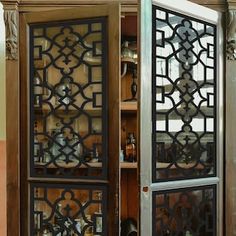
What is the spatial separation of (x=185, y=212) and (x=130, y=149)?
1.80 ft

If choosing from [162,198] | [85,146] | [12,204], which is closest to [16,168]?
[12,204]

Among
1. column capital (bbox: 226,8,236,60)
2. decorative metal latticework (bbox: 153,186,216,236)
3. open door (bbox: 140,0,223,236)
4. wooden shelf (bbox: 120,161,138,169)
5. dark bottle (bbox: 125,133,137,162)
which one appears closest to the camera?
open door (bbox: 140,0,223,236)

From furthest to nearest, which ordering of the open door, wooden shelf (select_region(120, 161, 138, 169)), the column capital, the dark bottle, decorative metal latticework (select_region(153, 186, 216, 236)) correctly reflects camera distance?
1. the dark bottle
2. wooden shelf (select_region(120, 161, 138, 169))
3. the column capital
4. decorative metal latticework (select_region(153, 186, 216, 236))
5. the open door

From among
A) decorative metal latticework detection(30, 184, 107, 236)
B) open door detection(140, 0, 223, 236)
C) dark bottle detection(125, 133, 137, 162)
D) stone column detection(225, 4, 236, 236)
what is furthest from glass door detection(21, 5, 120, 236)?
stone column detection(225, 4, 236, 236)

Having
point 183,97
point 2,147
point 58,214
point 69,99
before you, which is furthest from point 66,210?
point 183,97

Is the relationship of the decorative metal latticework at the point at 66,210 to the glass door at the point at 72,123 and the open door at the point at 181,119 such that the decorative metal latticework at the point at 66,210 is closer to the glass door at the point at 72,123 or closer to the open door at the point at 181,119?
the glass door at the point at 72,123

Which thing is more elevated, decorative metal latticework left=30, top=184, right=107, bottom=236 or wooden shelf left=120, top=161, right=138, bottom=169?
wooden shelf left=120, top=161, right=138, bottom=169

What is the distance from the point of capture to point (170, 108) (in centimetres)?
162

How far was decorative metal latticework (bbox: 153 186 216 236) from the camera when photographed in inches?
62.3

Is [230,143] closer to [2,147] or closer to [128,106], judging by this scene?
[128,106]

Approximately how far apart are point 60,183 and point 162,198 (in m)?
0.48

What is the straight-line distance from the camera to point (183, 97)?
1.67 metres

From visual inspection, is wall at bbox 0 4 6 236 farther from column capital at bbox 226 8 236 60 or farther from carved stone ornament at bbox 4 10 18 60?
column capital at bbox 226 8 236 60

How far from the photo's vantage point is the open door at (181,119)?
4.85ft
